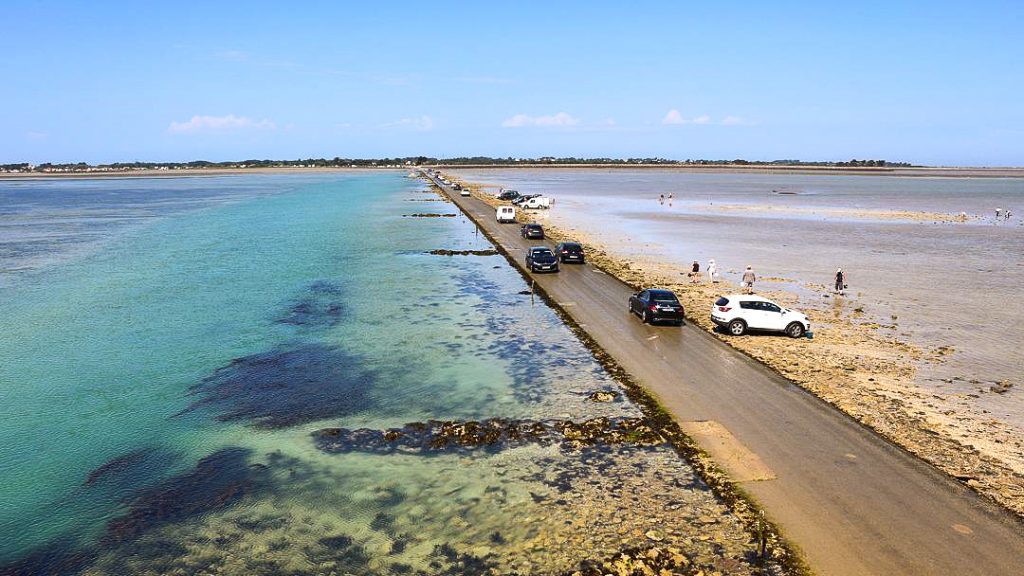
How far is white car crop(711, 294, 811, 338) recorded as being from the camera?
103ft

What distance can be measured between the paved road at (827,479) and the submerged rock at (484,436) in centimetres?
215

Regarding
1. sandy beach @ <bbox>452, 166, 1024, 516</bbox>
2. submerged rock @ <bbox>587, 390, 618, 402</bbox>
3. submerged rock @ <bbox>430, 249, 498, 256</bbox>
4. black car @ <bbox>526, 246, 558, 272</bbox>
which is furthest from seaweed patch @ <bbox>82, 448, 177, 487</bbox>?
submerged rock @ <bbox>430, 249, 498, 256</bbox>

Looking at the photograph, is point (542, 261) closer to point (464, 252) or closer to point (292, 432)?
point (464, 252)

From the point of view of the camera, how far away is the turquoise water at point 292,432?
15.1m

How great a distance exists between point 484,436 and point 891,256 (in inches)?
2068

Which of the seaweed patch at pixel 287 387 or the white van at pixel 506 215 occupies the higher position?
the white van at pixel 506 215

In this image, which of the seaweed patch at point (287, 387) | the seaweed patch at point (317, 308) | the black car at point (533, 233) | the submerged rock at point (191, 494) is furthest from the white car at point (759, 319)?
the black car at point (533, 233)

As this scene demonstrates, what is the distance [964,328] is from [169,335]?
1629 inches

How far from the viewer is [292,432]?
21.4 meters

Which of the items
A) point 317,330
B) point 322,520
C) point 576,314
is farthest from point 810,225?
point 322,520

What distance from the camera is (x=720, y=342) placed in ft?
99.8

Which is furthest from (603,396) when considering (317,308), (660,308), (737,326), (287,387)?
(317,308)

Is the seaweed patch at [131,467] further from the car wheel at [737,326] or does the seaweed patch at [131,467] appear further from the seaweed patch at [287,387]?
the car wheel at [737,326]

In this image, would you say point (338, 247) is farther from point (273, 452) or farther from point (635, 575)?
point (635, 575)
